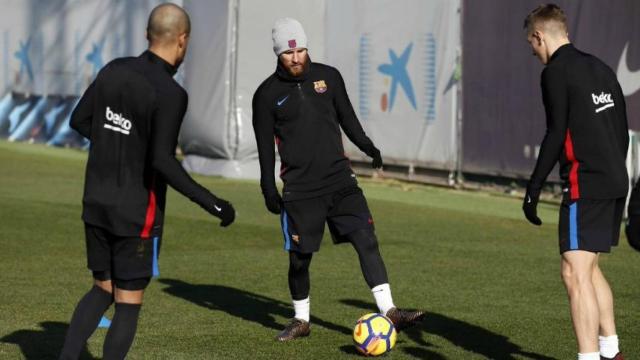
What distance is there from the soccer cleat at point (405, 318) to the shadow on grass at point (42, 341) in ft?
6.43

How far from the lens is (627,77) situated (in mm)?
18469

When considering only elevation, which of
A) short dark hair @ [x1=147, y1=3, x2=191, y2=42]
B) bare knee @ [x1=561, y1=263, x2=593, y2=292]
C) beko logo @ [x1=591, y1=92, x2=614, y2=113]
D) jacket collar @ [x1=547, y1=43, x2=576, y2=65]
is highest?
short dark hair @ [x1=147, y1=3, x2=191, y2=42]

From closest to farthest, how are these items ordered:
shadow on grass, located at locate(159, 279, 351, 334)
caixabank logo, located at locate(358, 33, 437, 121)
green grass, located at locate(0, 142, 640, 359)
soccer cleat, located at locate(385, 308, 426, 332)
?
soccer cleat, located at locate(385, 308, 426, 332) < green grass, located at locate(0, 142, 640, 359) < shadow on grass, located at locate(159, 279, 351, 334) < caixabank logo, located at locate(358, 33, 437, 121)

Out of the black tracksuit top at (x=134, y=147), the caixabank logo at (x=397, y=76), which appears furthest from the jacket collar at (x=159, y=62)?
the caixabank logo at (x=397, y=76)

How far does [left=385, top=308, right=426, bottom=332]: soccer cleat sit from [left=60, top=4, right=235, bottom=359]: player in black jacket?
236cm

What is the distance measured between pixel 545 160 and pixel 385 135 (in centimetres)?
1583

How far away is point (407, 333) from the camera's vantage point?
973 cm

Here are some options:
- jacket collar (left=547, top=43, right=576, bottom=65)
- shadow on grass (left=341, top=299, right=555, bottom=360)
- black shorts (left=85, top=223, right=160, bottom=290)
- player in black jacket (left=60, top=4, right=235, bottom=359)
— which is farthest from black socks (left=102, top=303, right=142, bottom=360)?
jacket collar (left=547, top=43, right=576, bottom=65)

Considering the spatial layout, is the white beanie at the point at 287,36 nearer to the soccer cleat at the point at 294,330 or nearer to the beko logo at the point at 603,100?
the soccer cleat at the point at 294,330

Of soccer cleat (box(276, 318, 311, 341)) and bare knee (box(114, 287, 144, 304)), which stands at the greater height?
bare knee (box(114, 287, 144, 304))

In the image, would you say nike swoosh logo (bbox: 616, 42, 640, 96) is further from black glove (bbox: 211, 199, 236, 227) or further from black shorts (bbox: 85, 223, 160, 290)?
black shorts (bbox: 85, 223, 160, 290)

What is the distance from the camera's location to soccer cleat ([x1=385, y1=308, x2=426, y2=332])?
29.9ft

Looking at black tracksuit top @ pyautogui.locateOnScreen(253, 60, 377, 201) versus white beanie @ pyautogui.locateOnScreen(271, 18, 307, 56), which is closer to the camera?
white beanie @ pyautogui.locateOnScreen(271, 18, 307, 56)

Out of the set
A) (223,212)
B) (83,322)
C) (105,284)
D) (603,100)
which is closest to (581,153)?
(603,100)
